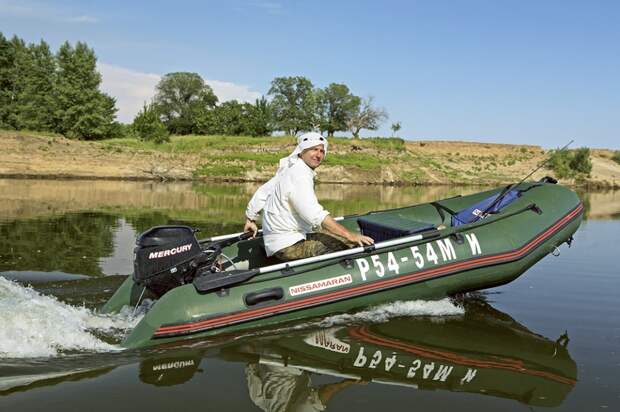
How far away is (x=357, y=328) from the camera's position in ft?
16.8

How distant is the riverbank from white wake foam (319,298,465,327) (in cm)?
2733

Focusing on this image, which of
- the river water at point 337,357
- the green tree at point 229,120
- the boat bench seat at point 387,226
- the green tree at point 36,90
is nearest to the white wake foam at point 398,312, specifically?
the river water at point 337,357

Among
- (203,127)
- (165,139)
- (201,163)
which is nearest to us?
(201,163)

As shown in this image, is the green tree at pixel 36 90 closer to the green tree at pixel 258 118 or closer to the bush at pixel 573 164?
the green tree at pixel 258 118

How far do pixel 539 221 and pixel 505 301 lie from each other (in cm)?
94

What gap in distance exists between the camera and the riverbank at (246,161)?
30.9m

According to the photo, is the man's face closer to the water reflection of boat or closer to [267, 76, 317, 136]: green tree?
the water reflection of boat

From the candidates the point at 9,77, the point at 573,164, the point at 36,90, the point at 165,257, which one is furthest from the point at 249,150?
the point at 165,257

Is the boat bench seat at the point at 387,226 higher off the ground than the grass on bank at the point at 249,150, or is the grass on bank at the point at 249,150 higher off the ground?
the grass on bank at the point at 249,150

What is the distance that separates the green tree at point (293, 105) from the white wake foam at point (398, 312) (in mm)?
48941

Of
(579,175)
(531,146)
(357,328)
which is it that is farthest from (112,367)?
(531,146)

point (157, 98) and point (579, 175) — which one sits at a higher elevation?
point (157, 98)

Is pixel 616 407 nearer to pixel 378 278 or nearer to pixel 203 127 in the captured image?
pixel 378 278

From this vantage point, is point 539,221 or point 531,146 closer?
point 539,221
